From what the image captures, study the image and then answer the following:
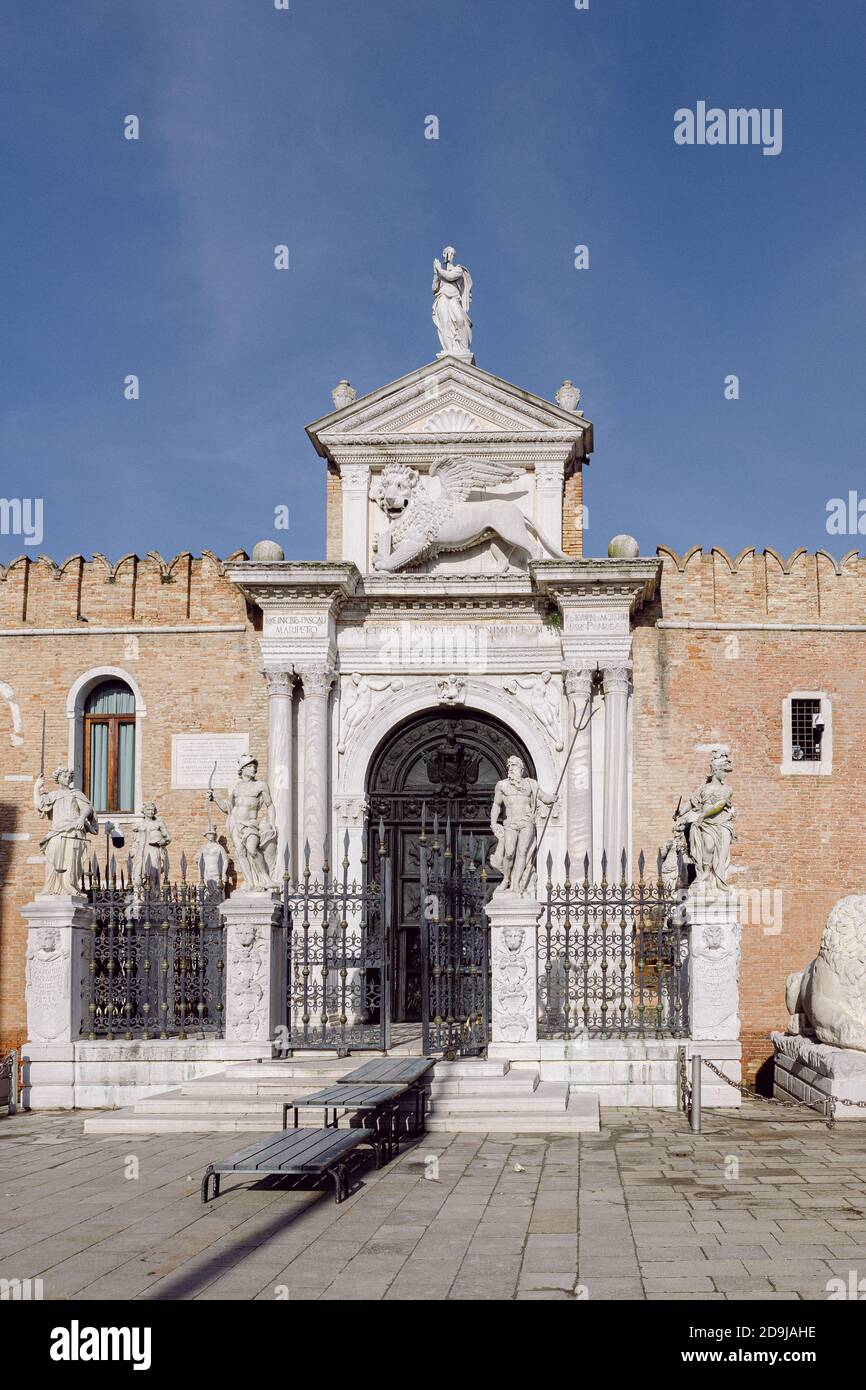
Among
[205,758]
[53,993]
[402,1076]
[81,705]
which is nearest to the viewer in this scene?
[402,1076]

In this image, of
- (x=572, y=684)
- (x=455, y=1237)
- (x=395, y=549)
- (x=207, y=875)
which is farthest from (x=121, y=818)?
(x=455, y=1237)

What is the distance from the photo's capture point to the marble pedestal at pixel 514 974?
44.7 feet

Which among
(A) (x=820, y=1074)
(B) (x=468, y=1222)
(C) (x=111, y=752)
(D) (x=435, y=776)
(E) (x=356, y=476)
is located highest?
(E) (x=356, y=476)

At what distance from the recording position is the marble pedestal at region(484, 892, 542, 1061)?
13.6 meters

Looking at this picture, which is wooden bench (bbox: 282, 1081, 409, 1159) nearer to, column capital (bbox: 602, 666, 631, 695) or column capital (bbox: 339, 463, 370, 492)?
column capital (bbox: 602, 666, 631, 695)

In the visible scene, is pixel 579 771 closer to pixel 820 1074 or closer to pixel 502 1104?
pixel 820 1074

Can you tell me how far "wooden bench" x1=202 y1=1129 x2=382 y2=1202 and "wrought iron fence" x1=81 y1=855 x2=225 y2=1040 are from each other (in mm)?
5120

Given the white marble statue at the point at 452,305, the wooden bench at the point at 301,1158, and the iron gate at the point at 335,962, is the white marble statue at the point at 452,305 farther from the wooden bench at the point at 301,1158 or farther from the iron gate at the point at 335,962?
the wooden bench at the point at 301,1158

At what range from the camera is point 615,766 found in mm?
17688

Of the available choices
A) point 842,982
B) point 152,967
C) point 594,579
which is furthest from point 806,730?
point 152,967

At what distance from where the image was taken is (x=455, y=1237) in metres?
7.33

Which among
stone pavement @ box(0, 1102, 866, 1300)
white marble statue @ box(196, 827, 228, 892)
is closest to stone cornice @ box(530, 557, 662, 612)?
white marble statue @ box(196, 827, 228, 892)

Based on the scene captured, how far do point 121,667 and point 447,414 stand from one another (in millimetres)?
5735

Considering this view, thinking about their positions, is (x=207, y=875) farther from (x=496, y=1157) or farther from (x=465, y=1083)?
(x=496, y=1157)
